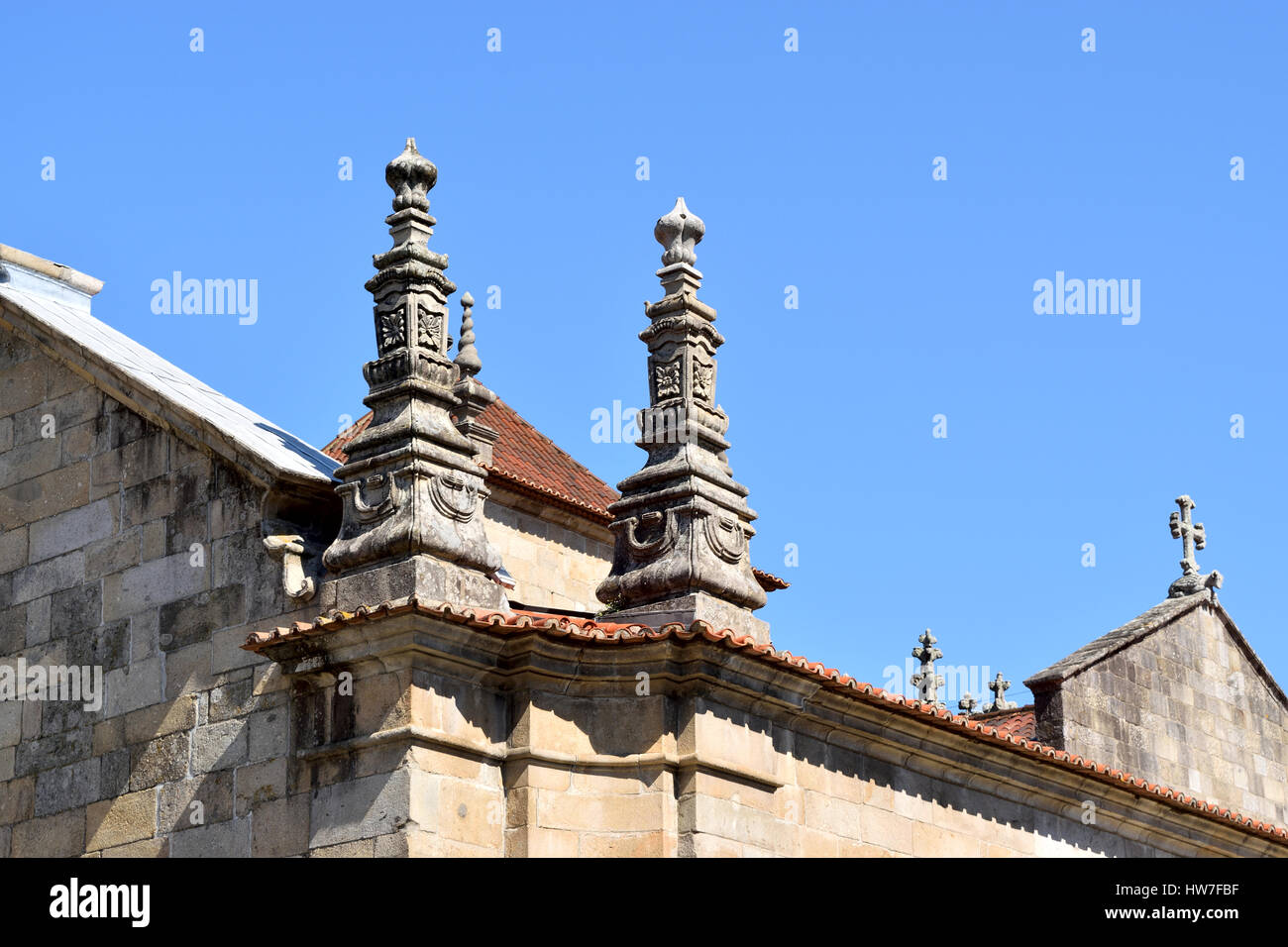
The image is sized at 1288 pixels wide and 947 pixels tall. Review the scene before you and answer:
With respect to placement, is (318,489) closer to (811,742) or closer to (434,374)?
(434,374)

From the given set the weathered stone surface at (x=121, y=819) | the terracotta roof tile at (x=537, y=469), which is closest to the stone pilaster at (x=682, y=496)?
the weathered stone surface at (x=121, y=819)

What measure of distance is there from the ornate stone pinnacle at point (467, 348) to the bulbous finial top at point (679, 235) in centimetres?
546

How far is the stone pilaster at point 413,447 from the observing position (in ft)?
42.9

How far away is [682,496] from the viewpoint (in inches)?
537

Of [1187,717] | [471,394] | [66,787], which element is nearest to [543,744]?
[66,787]

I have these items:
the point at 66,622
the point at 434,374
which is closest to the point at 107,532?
the point at 66,622

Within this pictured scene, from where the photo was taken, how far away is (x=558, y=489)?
69.8 ft

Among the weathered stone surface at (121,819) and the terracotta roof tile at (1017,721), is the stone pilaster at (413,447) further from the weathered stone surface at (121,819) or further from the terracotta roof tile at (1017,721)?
the terracotta roof tile at (1017,721)

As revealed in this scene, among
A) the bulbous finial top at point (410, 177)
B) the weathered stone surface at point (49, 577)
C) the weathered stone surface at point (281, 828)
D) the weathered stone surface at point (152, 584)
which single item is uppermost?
the bulbous finial top at point (410, 177)

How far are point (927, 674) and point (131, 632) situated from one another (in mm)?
12102

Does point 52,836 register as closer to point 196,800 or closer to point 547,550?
point 196,800

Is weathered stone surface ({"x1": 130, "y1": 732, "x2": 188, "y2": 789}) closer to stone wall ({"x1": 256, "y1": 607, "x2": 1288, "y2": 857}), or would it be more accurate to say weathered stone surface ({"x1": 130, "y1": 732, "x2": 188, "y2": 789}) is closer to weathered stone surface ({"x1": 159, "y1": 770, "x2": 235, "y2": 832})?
weathered stone surface ({"x1": 159, "y1": 770, "x2": 235, "y2": 832})

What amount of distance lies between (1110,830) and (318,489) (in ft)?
26.5

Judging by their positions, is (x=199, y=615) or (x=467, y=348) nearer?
(x=199, y=615)
